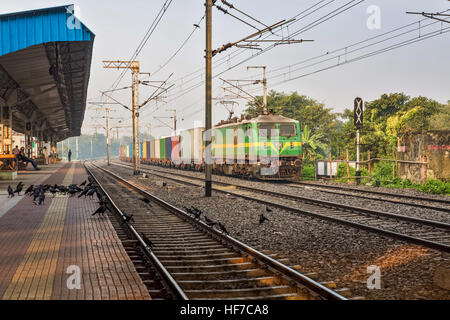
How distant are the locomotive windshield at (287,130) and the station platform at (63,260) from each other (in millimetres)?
13487

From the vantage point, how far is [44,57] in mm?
20141

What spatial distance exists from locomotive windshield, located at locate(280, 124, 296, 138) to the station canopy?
9956mm

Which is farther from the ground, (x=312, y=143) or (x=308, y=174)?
(x=312, y=143)

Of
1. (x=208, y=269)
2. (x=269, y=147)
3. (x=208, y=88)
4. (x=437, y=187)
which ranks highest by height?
(x=208, y=88)

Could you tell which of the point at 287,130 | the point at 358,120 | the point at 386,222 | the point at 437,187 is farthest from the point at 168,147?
the point at 386,222

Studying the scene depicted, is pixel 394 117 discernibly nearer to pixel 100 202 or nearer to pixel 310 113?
pixel 310 113

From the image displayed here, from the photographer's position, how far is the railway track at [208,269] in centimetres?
562

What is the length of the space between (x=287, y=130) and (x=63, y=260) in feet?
59.4

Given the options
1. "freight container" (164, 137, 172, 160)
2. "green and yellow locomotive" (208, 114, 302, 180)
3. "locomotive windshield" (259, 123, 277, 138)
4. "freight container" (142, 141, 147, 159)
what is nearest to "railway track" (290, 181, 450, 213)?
"green and yellow locomotive" (208, 114, 302, 180)

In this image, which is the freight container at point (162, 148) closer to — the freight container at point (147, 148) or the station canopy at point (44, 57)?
the freight container at point (147, 148)

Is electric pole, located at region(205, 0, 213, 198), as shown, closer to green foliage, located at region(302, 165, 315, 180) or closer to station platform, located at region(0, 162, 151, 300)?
station platform, located at region(0, 162, 151, 300)

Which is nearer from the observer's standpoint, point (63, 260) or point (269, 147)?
point (63, 260)

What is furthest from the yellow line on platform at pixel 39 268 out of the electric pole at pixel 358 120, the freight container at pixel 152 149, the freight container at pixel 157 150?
the freight container at pixel 152 149

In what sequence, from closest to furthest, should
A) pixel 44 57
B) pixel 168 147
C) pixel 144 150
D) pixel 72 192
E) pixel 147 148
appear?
1. pixel 72 192
2. pixel 44 57
3. pixel 168 147
4. pixel 147 148
5. pixel 144 150
